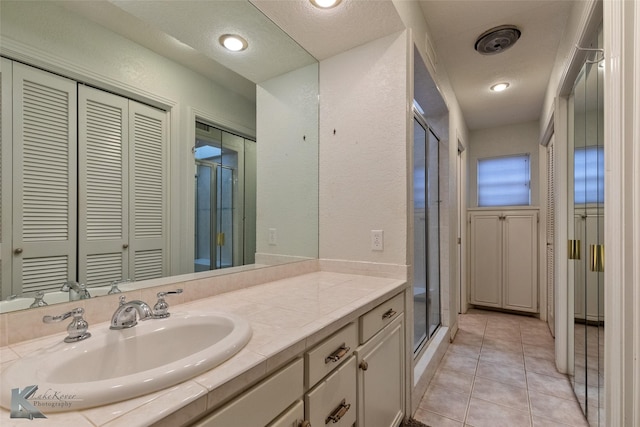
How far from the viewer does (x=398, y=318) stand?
154 centimetres

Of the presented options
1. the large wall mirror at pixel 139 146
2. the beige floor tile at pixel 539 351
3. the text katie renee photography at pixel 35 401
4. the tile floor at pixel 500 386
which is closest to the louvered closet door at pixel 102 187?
the large wall mirror at pixel 139 146

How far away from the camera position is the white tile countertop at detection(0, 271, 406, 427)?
0.50 meters

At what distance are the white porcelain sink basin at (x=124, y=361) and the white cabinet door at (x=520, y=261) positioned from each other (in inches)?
149

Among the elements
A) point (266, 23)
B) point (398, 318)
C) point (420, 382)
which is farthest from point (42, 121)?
point (420, 382)

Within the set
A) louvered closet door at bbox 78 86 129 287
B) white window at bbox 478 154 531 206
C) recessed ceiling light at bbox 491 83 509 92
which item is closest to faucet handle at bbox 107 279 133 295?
louvered closet door at bbox 78 86 129 287

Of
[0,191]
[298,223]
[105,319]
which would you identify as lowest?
[105,319]

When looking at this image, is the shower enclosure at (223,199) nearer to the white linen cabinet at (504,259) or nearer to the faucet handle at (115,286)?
the faucet handle at (115,286)

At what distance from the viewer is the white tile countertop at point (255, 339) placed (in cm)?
50

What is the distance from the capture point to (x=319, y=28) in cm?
169

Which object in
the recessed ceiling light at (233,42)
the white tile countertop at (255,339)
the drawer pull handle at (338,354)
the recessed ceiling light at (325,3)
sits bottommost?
the drawer pull handle at (338,354)

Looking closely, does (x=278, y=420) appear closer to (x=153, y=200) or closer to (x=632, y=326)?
(x=153, y=200)

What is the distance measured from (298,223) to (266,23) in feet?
3.91

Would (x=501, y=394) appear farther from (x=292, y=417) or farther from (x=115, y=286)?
(x=115, y=286)

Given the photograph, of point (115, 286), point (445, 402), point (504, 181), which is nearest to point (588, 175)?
point (445, 402)
